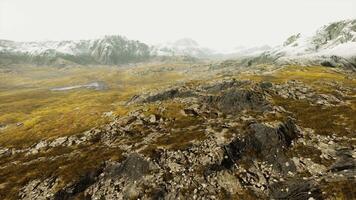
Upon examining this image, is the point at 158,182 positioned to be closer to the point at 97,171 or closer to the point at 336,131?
the point at 97,171

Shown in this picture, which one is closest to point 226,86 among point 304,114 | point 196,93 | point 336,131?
point 196,93

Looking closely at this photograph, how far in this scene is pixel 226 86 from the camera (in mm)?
A: 82625

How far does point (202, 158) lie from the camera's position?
130 feet

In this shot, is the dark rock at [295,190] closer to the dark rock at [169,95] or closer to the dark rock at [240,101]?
the dark rock at [240,101]

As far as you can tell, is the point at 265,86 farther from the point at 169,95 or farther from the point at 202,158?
the point at 202,158

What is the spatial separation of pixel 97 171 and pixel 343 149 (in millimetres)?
30672

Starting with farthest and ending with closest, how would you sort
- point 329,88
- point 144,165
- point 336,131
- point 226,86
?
1. point 226,86
2. point 329,88
3. point 336,131
4. point 144,165

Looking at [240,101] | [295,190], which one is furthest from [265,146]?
[240,101]

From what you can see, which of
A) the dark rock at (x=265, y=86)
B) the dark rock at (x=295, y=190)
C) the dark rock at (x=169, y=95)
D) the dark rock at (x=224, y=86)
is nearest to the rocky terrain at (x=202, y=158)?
the dark rock at (x=295, y=190)

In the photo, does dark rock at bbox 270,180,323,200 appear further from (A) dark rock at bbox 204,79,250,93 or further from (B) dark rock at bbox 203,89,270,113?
(A) dark rock at bbox 204,79,250,93

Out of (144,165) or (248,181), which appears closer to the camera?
(248,181)

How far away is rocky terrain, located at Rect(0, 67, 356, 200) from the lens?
34000 millimetres

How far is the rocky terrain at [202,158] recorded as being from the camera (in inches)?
1339

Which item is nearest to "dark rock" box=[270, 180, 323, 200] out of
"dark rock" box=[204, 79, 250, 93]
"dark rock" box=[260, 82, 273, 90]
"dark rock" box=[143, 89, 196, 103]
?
"dark rock" box=[260, 82, 273, 90]
